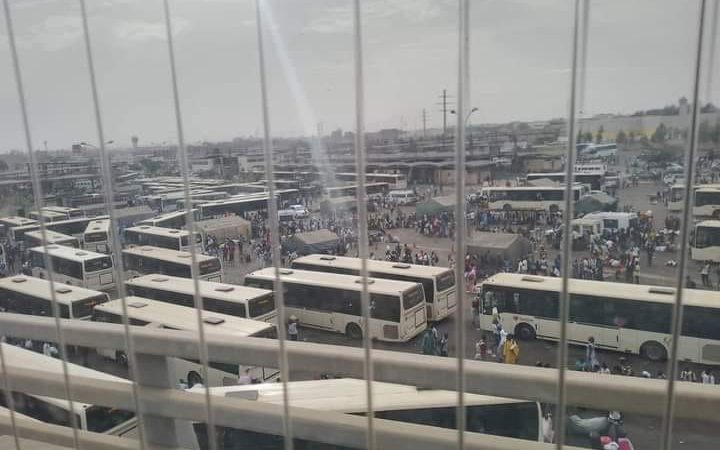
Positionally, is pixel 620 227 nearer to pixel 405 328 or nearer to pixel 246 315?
pixel 405 328

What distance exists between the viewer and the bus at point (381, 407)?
2.19 feet

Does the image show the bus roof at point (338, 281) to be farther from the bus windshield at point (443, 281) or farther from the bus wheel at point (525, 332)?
the bus wheel at point (525, 332)

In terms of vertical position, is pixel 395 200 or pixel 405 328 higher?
pixel 395 200

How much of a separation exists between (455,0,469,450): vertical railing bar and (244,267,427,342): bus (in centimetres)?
407

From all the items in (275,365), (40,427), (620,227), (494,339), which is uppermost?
(275,365)

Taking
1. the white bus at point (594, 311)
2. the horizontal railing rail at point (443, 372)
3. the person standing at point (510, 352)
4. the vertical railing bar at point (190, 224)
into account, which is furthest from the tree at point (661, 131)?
the person standing at point (510, 352)

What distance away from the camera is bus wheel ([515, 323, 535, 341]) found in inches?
178

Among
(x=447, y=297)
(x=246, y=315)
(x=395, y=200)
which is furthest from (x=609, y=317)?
(x=246, y=315)

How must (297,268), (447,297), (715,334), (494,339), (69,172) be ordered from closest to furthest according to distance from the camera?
(69,172), (715,334), (494,339), (447,297), (297,268)

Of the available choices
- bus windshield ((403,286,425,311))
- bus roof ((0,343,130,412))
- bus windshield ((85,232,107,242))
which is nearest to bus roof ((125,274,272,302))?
bus windshield ((85,232,107,242))

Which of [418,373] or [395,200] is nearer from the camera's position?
[418,373]

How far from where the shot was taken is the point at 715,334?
11.3 ft

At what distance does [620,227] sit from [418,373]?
477 cm

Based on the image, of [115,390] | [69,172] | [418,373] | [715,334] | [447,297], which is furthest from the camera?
[447,297]
